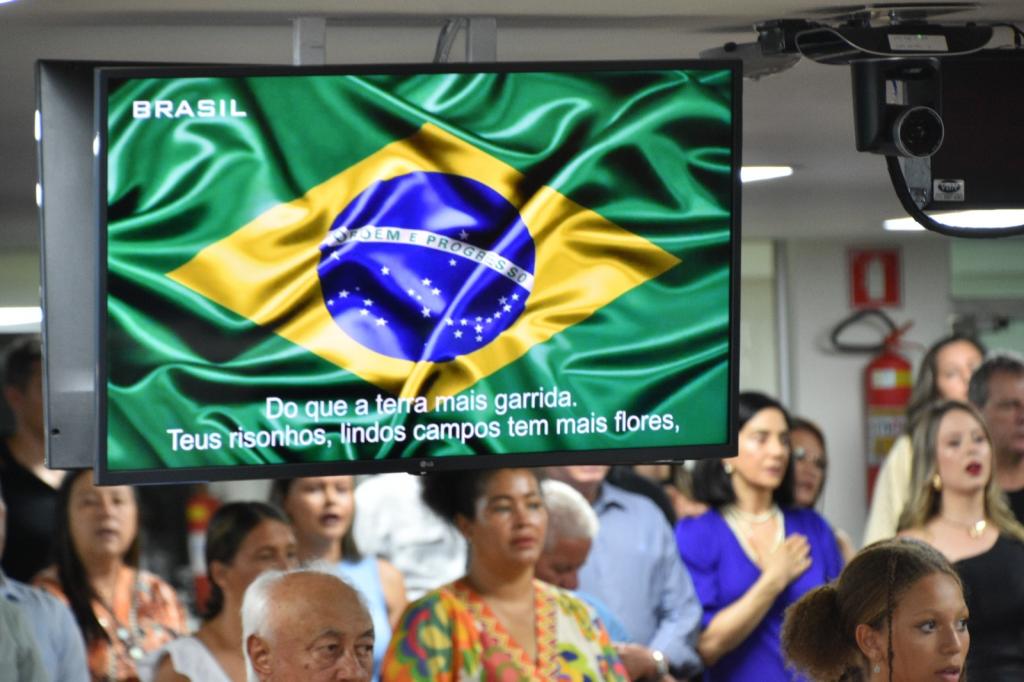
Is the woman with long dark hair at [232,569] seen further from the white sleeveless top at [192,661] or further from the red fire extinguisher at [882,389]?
the red fire extinguisher at [882,389]

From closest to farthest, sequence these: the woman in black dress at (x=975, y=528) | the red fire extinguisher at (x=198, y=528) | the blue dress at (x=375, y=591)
Answer: the woman in black dress at (x=975, y=528) < the blue dress at (x=375, y=591) < the red fire extinguisher at (x=198, y=528)

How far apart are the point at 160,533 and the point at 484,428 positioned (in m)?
3.66

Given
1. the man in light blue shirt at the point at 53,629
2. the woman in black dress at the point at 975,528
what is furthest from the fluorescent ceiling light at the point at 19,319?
the woman in black dress at the point at 975,528

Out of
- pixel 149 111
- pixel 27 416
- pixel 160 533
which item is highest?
pixel 149 111

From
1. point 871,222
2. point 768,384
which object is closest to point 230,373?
point 871,222

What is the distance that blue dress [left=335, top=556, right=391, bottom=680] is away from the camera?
4906mm

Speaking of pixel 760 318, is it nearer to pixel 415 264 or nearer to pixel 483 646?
pixel 483 646

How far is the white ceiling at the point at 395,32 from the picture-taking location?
2.98m

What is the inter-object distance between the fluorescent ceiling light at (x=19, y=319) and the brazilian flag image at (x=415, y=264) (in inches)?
150

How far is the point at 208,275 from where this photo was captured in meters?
2.57

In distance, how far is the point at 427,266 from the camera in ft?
8.65

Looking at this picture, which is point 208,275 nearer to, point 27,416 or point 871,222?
point 27,416

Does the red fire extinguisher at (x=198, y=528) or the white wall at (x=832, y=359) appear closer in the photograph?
the red fire extinguisher at (x=198, y=528)

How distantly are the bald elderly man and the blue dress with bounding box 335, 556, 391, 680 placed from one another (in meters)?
1.43
